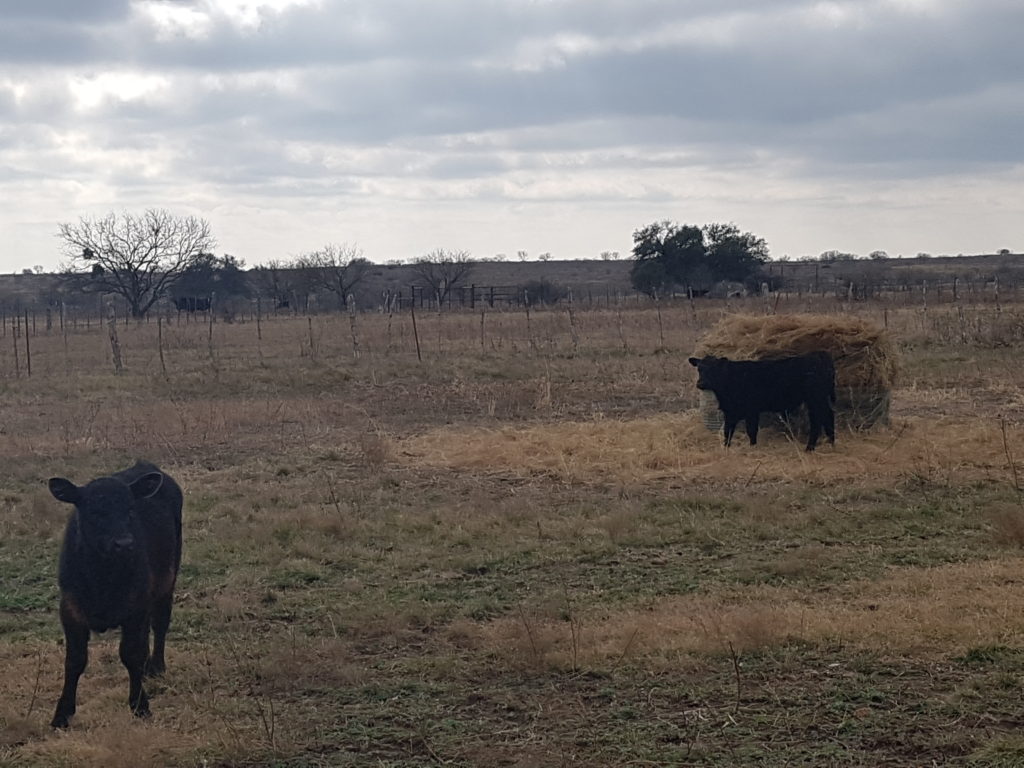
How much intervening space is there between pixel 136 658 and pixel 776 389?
933 centimetres

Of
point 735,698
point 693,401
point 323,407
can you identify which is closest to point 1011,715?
point 735,698

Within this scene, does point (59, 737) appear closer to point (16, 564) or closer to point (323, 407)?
point (16, 564)

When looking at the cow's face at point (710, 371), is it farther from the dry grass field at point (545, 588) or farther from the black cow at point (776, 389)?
the dry grass field at point (545, 588)

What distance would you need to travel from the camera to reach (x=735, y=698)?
550 centimetres

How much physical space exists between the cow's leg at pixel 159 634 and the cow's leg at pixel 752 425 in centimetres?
862

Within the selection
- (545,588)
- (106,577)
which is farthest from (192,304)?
(106,577)

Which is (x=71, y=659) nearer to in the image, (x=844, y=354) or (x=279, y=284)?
(x=844, y=354)

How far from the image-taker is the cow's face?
13.8 metres

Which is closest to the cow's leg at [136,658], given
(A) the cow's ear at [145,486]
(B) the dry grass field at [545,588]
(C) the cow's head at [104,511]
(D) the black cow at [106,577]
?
(D) the black cow at [106,577]

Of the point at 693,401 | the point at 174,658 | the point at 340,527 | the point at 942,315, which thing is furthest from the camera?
the point at 942,315

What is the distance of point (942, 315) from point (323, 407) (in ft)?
56.0

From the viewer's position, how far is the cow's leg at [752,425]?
1366 centimetres

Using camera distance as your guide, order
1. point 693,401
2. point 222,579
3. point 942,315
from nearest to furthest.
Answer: point 222,579 → point 693,401 → point 942,315

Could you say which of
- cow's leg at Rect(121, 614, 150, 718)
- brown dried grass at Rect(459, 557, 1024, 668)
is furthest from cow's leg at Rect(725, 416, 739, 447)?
cow's leg at Rect(121, 614, 150, 718)
